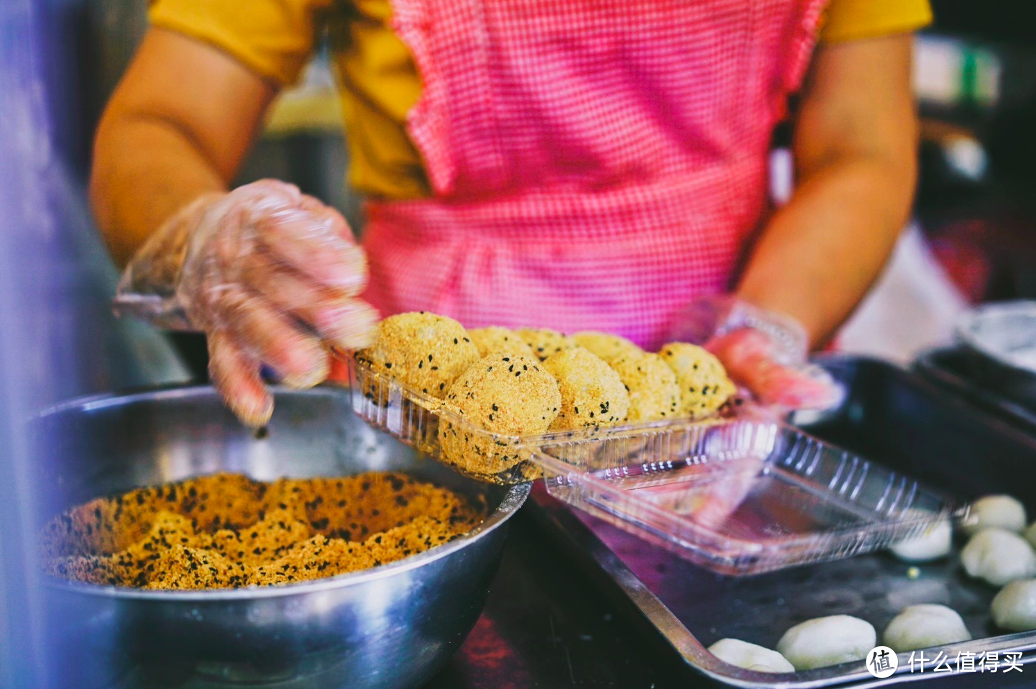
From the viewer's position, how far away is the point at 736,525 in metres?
0.98

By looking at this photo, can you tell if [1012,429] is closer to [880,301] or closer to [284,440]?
[284,440]

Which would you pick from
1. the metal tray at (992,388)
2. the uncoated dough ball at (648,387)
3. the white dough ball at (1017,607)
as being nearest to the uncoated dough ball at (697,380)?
the uncoated dough ball at (648,387)

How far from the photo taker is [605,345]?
1074mm

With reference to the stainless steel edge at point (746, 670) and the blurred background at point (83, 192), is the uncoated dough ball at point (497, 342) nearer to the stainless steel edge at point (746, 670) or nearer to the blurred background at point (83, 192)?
the stainless steel edge at point (746, 670)

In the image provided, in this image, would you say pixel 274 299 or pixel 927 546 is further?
pixel 927 546

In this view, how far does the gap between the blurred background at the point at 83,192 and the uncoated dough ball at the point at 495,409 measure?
1.18ft

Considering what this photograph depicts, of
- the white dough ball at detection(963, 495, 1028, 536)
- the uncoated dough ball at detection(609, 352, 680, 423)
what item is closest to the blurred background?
the uncoated dough ball at detection(609, 352, 680, 423)

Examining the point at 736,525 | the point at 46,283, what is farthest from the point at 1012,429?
the point at 46,283

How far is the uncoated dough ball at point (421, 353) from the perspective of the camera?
2.99 ft

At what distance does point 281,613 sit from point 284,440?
1.58 ft

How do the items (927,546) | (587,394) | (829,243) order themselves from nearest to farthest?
(587,394), (927,546), (829,243)

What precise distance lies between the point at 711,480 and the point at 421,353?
1.31ft

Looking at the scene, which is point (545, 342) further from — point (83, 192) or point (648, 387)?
point (83, 192)

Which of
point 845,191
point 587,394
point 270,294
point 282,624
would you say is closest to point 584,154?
point 845,191
